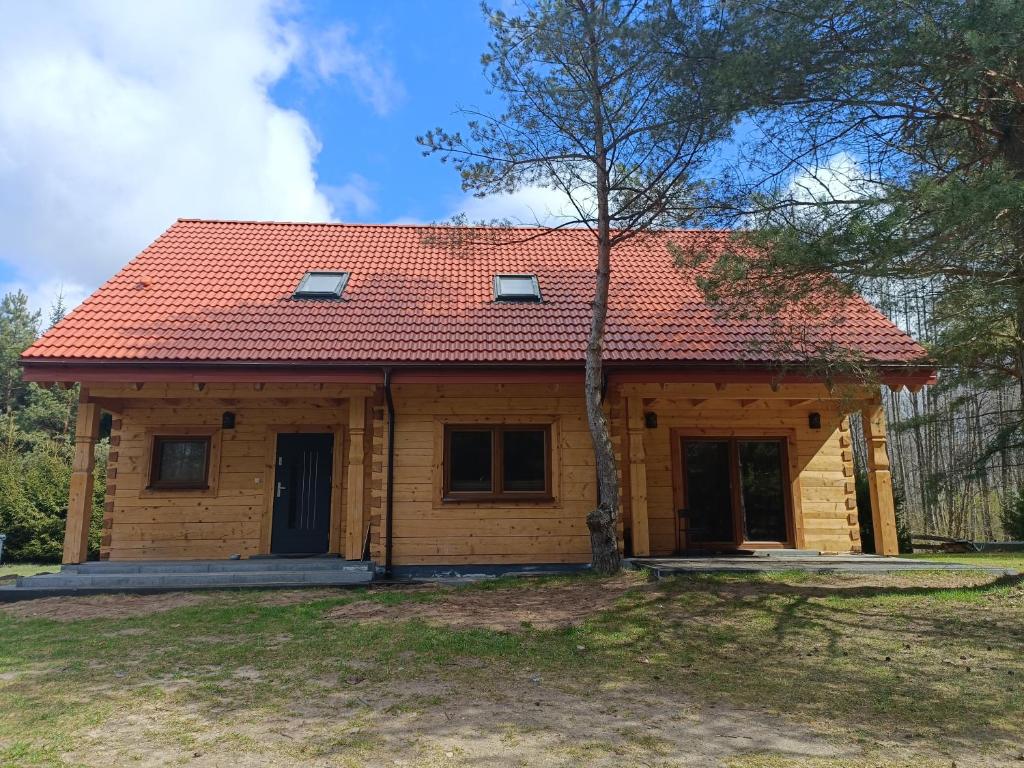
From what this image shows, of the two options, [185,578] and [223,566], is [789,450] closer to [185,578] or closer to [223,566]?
[223,566]

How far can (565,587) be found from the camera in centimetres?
781

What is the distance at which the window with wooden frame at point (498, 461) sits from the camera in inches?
390

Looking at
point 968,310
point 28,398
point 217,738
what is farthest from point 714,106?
point 28,398

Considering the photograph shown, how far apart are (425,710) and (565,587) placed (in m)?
3.80

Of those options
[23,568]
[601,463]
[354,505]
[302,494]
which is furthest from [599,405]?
[23,568]

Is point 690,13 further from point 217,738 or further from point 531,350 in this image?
point 217,738

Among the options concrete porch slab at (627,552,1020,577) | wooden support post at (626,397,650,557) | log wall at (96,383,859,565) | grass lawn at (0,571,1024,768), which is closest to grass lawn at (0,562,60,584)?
log wall at (96,383,859,565)

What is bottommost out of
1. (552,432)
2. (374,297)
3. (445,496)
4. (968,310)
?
(445,496)

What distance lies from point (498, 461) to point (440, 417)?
1.10 meters

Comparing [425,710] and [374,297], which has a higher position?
[374,297]

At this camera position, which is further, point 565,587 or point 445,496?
point 445,496

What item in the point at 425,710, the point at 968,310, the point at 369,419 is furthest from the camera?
the point at 369,419

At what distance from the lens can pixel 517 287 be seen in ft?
38.7

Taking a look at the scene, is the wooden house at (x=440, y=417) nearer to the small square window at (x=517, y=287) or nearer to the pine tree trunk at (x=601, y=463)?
the small square window at (x=517, y=287)
